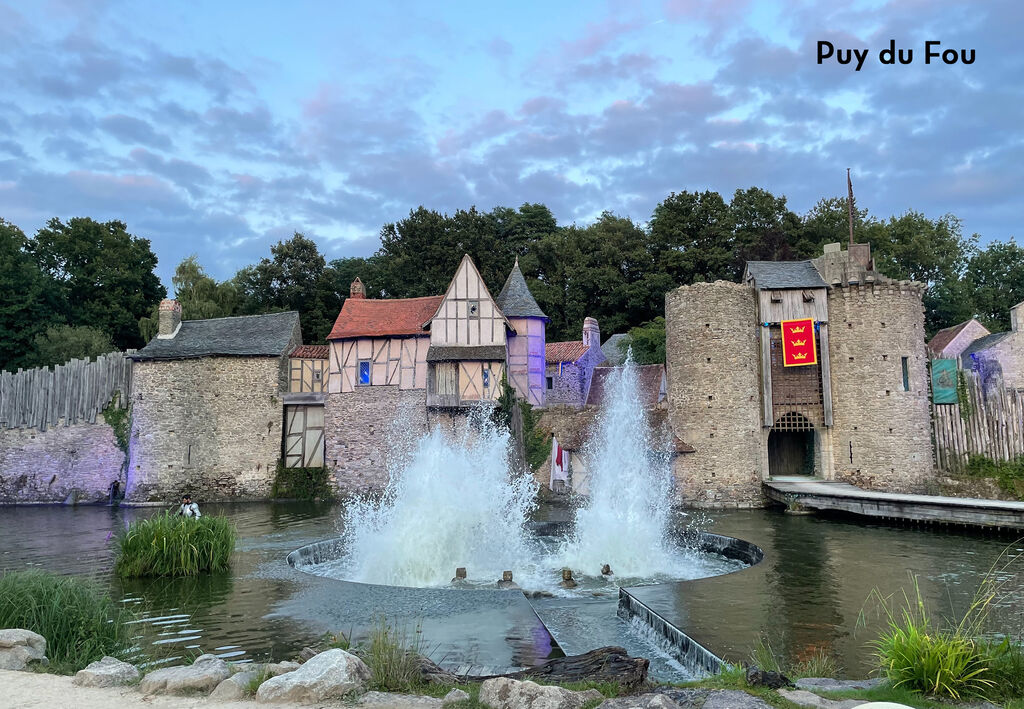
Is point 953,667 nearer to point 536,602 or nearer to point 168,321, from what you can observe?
point 536,602

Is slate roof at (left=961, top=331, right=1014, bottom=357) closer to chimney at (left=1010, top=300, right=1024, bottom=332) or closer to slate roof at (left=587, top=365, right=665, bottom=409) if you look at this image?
chimney at (left=1010, top=300, right=1024, bottom=332)

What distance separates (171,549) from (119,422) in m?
18.7

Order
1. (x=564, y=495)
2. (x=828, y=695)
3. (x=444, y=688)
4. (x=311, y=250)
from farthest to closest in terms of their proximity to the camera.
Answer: (x=311, y=250) < (x=564, y=495) < (x=444, y=688) < (x=828, y=695)

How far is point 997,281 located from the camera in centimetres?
4072

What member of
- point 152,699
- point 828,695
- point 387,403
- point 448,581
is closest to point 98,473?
point 387,403

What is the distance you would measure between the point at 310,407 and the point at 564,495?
467 inches

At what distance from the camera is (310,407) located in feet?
97.5

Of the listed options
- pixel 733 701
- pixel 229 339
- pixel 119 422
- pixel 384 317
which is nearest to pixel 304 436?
pixel 229 339

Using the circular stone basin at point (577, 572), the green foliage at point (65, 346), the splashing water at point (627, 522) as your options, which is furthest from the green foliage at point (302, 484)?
the green foliage at point (65, 346)

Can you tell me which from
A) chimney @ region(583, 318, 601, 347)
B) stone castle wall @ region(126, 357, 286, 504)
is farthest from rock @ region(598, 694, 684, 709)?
chimney @ region(583, 318, 601, 347)

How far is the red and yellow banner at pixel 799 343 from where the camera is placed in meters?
23.3

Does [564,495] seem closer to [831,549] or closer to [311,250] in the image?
[831,549]

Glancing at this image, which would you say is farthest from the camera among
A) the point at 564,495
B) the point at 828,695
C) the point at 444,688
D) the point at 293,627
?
the point at 564,495

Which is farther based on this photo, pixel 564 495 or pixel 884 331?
pixel 564 495
